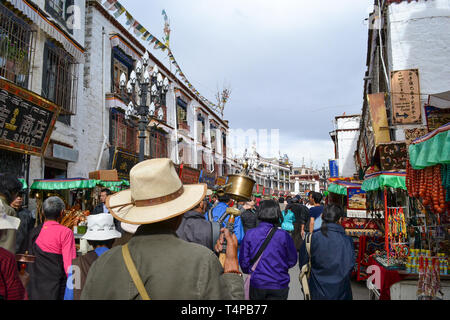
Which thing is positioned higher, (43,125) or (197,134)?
(197,134)

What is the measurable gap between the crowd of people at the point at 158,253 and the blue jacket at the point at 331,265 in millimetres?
11

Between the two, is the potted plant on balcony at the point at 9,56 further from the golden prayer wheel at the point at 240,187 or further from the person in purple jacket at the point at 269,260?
the person in purple jacket at the point at 269,260

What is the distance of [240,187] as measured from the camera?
4488 millimetres

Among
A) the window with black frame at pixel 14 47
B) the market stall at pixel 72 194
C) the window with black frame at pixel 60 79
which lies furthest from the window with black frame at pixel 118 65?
the window with black frame at pixel 14 47

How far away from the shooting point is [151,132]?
18453mm

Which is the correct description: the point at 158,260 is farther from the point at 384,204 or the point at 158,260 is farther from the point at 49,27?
the point at 49,27

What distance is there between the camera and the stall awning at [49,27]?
868cm

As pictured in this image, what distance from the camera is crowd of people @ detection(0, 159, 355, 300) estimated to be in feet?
5.15

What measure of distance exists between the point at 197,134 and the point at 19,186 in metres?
22.8

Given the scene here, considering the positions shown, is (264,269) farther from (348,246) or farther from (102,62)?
(102,62)

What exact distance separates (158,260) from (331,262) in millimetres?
2779

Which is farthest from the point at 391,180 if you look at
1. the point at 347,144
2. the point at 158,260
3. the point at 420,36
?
the point at 347,144
